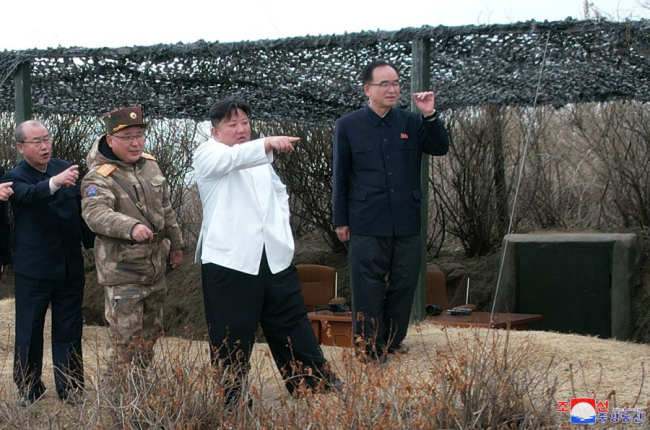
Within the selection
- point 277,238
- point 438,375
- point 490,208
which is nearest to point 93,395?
point 277,238

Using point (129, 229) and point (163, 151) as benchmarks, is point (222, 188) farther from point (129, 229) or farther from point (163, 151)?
point (163, 151)

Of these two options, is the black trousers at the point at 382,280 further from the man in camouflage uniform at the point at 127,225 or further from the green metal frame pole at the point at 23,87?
the green metal frame pole at the point at 23,87

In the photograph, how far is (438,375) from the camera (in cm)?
397

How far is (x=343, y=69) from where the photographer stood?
707cm

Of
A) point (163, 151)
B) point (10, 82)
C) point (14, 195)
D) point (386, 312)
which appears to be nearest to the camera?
point (14, 195)

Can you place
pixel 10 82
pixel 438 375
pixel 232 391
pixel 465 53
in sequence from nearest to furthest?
pixel 438 375, pixel 232 391, pixel 465 53, pixel 10 82

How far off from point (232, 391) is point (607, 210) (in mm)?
8282

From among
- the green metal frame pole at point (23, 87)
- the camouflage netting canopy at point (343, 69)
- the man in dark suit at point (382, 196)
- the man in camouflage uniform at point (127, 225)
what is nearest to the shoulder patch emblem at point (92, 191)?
the man in camouflage uniform at point (127, 225)

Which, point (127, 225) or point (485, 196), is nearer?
point (127, 225)

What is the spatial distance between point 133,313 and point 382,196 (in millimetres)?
1680

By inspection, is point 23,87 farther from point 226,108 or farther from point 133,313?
point 226,108

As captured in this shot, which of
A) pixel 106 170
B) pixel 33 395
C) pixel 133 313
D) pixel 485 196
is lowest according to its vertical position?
pixel 33 395

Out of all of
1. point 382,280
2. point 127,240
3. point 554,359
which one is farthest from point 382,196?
point 127,240

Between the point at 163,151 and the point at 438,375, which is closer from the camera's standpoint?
the point at 438,375
